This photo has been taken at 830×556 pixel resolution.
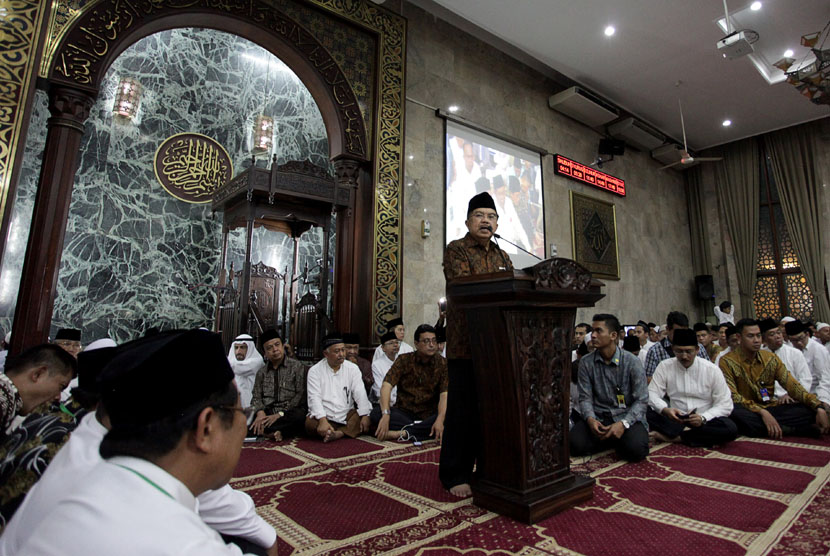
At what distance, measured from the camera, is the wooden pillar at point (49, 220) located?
323 cm

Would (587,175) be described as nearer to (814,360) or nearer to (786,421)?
(814,360)

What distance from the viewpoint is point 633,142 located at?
872cm

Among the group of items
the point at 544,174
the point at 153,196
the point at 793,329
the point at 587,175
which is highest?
the point at 587,175

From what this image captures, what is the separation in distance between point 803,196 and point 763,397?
24.5 feet

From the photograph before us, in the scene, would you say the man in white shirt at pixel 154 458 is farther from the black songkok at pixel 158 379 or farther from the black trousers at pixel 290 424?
the black trousers at pixel 290 424

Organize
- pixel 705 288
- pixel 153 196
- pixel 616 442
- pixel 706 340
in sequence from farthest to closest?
pixel 705 288 < pixel 153 196 < pixel 706 340 < pixel 616 442

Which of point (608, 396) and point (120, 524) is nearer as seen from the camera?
point (120, 524)

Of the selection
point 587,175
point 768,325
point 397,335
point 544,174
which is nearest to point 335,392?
point 397,335

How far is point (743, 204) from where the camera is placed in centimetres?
931

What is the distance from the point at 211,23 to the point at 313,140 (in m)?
2.76

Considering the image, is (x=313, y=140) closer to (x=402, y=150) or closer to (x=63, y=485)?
(x=402, y=150)

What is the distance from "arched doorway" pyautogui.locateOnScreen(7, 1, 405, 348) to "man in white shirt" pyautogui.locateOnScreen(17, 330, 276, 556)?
3336 mm

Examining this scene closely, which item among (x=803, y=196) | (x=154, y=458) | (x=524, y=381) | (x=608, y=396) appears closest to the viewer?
(x=154, y=458)

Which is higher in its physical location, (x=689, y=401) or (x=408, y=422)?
(x=689, y=401)
